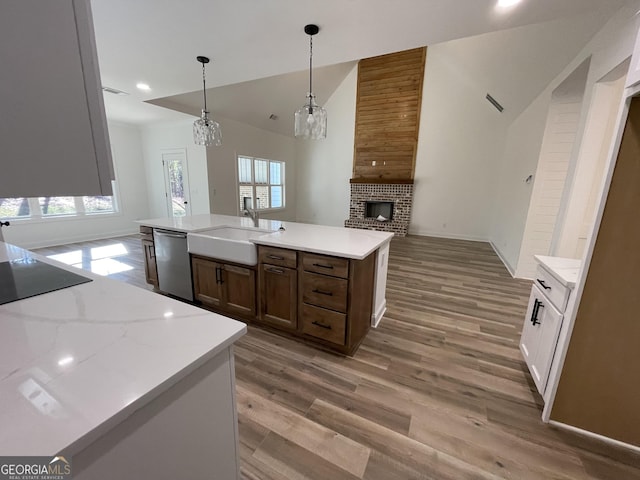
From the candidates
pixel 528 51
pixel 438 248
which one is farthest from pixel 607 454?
pixel 438 248

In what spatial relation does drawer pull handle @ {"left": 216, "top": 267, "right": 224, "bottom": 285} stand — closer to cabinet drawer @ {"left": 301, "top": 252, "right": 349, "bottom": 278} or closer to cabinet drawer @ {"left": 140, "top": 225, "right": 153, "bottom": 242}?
cabinet drawer @ {"left": 301, "top": 252, "right": 349, "bottom": 278}

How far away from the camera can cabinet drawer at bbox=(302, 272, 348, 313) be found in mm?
1909

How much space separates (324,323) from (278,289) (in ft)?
1.54

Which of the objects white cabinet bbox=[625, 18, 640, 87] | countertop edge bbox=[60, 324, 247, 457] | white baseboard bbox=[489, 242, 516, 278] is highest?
white cabinet bbox=[625, 18, 640, 87]

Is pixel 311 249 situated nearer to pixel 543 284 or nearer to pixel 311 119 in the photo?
pixel 311 119

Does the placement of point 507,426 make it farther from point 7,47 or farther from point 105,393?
point 7,47

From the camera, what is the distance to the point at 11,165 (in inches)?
20.2

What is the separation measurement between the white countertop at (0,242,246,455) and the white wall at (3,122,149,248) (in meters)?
5.90

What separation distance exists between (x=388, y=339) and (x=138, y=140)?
714 cm

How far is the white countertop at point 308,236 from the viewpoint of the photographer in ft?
6.25

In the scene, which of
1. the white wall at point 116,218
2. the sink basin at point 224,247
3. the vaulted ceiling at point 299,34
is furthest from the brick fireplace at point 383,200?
the white wall at point 116,218

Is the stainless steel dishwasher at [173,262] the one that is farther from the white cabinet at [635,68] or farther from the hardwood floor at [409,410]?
the white cabinet at [635,68]

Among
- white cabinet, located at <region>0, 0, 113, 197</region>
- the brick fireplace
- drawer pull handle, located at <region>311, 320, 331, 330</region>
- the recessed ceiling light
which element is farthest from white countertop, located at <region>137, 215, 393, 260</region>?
the brick fireplace

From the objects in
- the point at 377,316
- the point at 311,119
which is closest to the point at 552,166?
the point at 377,316
